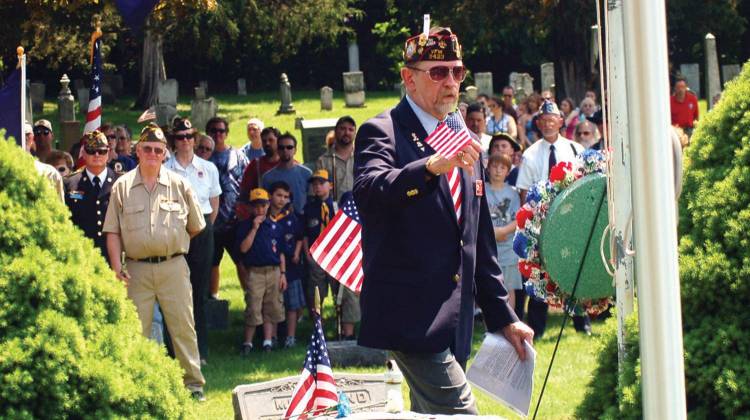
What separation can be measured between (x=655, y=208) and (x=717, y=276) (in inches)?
54.9

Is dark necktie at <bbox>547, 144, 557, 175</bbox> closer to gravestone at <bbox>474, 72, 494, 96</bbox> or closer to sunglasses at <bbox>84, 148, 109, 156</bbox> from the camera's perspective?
sunglasses at <bbox>84, 148, 109, 156</bbox>

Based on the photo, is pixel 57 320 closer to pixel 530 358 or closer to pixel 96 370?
pixel 96 370

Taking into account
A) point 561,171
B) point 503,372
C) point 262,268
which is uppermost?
point 561,171

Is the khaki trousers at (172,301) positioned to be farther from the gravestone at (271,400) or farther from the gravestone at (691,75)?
the gravestone at (691,75)

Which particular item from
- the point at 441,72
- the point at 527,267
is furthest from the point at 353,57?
the point at 441,72

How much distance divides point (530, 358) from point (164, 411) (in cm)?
191

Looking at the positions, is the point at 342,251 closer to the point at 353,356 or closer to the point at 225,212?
the point at 353,356

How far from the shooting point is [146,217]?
31.7 feet

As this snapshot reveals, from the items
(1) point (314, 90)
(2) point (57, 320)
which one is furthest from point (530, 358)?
(1) point (314, 90)

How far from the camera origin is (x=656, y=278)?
3230mm

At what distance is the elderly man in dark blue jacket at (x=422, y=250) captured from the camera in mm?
5488

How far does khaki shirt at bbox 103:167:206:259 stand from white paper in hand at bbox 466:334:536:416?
4.33m

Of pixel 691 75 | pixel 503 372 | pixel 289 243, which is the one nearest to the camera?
pixel 503 372

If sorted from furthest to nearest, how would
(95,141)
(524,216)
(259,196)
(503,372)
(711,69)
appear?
(711,69), (259,196), (95,141), (524,216), (503,372)
